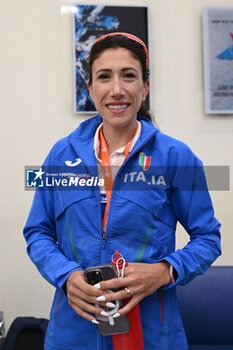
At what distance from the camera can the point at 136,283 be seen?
868mm

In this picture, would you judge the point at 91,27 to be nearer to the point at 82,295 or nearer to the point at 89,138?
the point at 89,138

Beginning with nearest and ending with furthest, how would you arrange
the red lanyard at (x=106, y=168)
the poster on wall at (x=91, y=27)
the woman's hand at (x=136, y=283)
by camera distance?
the woman's hand at (x=136, y=283) < the red lanyard at (x=106, y=168) < the poster on wall at (x=91, y=27)

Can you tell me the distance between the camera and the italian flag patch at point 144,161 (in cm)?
99

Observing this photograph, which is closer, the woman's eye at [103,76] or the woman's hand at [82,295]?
the woman's hand at [82,295]

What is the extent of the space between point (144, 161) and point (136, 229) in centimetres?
18

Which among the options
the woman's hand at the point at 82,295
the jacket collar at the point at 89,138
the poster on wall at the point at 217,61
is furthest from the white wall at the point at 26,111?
the woman's hand at the point at 82,295

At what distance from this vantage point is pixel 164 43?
2084mm

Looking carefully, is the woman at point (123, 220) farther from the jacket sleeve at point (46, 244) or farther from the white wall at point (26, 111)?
the white wall at point (26, 111)

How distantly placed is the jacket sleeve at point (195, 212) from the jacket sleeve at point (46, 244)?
284 mm

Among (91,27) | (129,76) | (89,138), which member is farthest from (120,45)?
(91,27)

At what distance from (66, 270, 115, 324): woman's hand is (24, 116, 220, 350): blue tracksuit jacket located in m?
0.02

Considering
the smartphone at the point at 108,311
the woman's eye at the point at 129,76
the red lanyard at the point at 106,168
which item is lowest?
the smartphone at the point at 108,311

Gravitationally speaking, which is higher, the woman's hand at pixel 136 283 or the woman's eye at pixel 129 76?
the woman's eye at pixel 129 76

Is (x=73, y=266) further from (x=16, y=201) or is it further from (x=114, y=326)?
(x=16, y=201)
